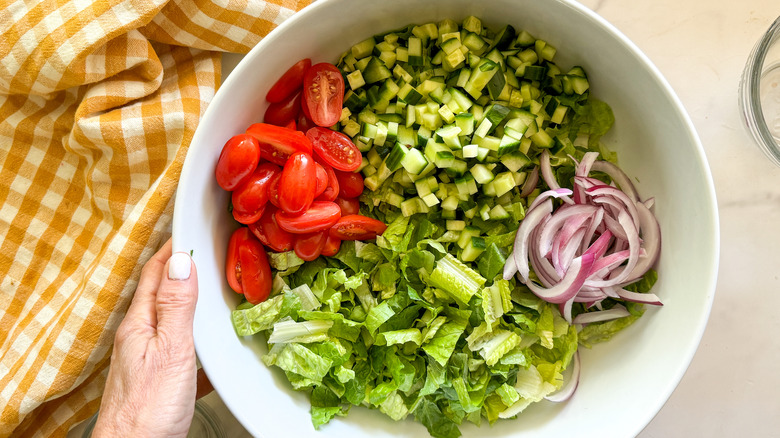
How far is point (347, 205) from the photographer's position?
72.6 inches

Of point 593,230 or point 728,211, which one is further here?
point 728,211

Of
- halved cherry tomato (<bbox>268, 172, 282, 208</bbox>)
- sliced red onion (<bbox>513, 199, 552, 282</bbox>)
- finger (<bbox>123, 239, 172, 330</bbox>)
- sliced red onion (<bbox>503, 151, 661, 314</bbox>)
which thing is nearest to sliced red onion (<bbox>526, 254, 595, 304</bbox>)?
sliced red onion (<bbox>503, 151, 661, 314</bbox>)

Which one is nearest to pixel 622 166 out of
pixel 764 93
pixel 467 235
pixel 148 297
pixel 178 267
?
pixel 467 235

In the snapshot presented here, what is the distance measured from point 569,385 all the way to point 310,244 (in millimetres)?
940

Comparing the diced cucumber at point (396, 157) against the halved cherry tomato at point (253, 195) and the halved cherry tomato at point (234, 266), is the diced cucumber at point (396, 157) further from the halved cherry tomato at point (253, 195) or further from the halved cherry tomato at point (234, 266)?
the halved cherry tomato at point (234, 266)

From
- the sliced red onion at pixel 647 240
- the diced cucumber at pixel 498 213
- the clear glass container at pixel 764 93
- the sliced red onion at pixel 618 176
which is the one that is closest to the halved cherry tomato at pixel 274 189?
the diced cucumber at pixel 498 213

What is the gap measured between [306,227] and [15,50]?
1.10 meters

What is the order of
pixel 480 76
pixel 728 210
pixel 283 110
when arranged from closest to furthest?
pixel 480 76 → pixel 283 110 → pixel 728 210

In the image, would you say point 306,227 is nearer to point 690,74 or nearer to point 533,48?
point 533,48

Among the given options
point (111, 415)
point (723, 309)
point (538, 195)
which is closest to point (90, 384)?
point (111, 415)

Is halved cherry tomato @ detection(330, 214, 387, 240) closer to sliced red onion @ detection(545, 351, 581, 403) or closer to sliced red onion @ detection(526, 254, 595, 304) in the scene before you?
sliced red onion @ detection(526, 254, 595, 304)

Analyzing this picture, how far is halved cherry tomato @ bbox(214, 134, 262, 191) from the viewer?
165cm

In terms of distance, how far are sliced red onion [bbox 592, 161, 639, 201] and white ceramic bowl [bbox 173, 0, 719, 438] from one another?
1.8 inches

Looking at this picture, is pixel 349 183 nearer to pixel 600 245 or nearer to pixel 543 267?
pixel 543 267
